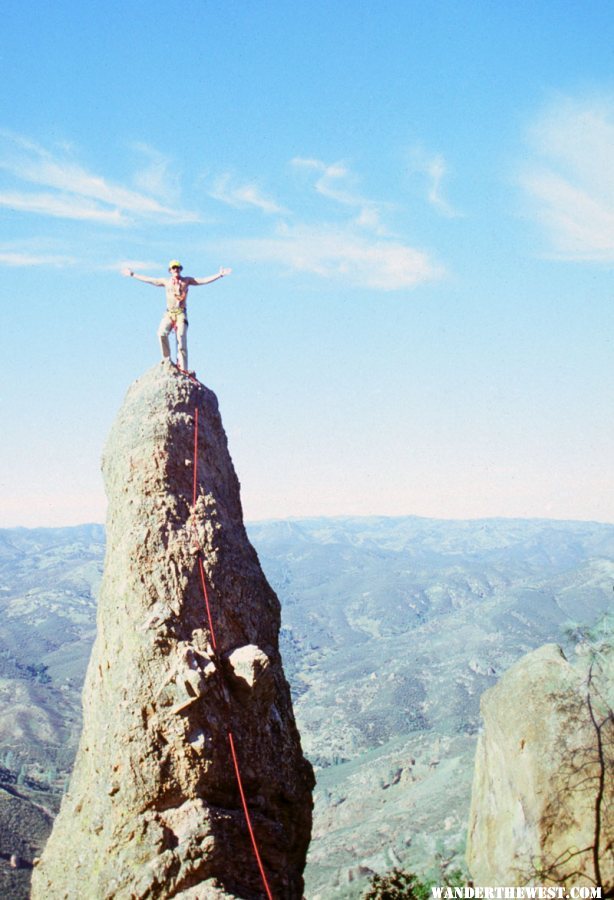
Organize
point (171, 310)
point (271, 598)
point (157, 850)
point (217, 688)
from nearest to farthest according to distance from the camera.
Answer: point (157, 850)
point (217, 688)
point (271, 598)
point (171, 310)

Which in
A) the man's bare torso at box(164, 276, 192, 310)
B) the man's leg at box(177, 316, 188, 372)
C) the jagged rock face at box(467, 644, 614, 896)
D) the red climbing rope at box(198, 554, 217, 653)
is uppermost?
the man's bare torso at box(164, 276, 192, 310)

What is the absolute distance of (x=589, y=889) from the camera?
38.6 feet

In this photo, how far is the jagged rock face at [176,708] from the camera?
9633mm

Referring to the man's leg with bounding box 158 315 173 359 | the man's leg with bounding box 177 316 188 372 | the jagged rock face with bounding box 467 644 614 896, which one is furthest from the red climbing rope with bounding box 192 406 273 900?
the jagged rock face with bounding box 467 644 614 896

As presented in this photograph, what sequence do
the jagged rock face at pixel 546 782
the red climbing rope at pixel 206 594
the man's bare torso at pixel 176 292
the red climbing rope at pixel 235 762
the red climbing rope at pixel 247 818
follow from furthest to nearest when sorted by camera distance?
the man's bare torso at pixel 176 292 → the jagged rock face at pixel 546 782 → the red climbing rope at pixel 206 594 → the red climbing rope at pixel 235 762 → the red climbing rope at pixel 247 818

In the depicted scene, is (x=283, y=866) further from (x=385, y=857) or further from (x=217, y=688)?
(x=385, y=857)

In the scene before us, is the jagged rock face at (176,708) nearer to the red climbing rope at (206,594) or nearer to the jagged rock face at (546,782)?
the red climbing rope at (206,594)

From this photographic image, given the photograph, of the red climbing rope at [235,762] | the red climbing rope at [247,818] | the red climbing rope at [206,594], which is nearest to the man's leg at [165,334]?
the red climbing rope at [235,762]

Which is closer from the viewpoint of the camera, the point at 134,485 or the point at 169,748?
the point at 169,748

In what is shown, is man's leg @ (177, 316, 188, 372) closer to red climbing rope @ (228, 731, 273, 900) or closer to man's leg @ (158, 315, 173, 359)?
man's leg @ (158, 315, 173, 359)

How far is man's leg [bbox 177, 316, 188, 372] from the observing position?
15312mm

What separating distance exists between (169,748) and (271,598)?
4.34 m

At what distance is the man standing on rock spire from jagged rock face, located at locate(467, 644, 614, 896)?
36.5 ft

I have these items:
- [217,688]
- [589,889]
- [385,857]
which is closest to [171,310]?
[217,688]
